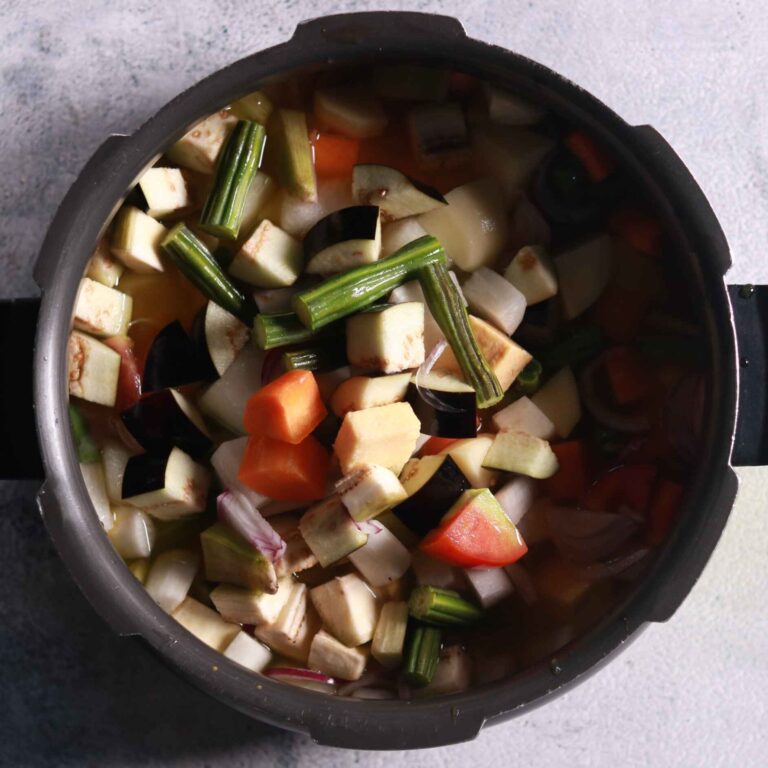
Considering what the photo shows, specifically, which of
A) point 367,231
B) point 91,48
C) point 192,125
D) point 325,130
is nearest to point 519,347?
point 367,231

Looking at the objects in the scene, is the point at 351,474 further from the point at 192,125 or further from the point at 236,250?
the point at 192,125

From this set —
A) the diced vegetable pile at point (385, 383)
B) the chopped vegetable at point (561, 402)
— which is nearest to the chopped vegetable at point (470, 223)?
the diced vegetable pile at point (385, 383)

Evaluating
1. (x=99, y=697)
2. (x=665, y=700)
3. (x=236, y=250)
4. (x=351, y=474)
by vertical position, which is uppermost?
(x=236, y=250)

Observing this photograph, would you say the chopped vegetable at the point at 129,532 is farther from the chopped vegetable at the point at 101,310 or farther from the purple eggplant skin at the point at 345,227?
the purple eggplant skin at the point at 345,227

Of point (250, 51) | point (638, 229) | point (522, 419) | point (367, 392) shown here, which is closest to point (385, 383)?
point (367, 392)

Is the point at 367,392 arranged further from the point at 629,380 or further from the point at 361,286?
the point at 629,380
